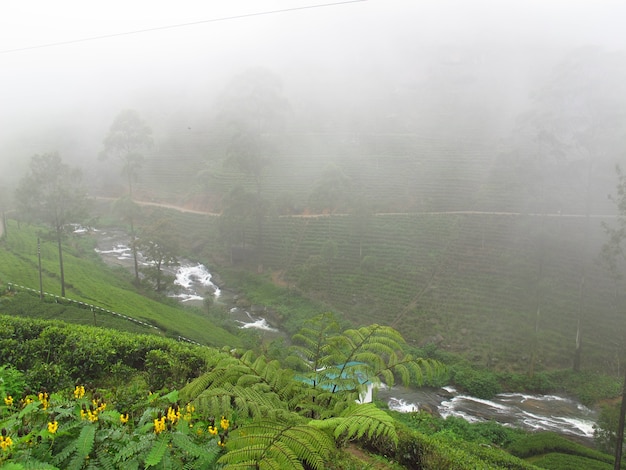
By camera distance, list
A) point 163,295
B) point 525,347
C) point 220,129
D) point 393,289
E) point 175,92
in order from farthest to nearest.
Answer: point 175,92 → point 220,129 → point 393,289 → point 163,295 → point 525,347

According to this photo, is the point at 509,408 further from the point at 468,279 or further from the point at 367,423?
the point at 367,423

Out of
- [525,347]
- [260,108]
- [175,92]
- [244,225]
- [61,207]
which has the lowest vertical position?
[525,347]

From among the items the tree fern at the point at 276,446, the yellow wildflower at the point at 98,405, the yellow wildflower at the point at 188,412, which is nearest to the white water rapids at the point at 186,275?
the yellow wildflower at the point at 98,405

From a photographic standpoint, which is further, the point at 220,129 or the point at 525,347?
the point at 220,129

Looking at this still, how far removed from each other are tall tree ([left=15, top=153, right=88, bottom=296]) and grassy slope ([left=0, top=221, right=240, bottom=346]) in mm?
1596

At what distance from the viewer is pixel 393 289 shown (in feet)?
92.6

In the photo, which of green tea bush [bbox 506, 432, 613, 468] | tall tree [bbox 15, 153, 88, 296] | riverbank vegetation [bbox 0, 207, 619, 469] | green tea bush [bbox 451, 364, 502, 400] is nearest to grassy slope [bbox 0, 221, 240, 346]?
riverbank vegetation [bbox 0, 207, 619, 469]

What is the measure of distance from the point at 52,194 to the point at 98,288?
17.9 ft

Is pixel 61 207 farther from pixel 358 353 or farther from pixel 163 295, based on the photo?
pixel 358 353

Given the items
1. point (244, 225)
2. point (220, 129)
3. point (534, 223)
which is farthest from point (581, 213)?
point (220, 129)

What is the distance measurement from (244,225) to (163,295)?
9413 mm

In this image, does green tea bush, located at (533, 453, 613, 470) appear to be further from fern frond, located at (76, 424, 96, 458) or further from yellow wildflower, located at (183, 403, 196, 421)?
fern frond, located at (76, 424, 96, 458)

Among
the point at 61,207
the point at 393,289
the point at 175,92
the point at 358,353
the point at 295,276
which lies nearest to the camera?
the point at 358,353

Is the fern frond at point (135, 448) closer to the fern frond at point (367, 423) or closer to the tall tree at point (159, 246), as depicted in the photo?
the fern frond at point (367, 423)
